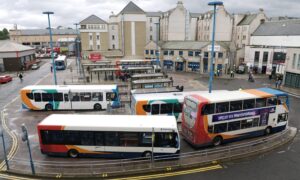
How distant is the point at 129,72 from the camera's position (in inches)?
1751

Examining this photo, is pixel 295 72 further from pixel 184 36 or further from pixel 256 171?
pixel 184 36

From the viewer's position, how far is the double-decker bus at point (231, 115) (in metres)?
14.6

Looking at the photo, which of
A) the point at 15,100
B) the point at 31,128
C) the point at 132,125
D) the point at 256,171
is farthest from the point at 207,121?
the point at 15,100

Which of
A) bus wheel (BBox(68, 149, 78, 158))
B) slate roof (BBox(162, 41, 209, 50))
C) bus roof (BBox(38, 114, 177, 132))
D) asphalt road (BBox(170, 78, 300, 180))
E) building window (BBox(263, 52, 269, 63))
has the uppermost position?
slate roof (BBox(162, 41, 209, 50))

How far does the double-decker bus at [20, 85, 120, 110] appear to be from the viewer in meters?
23.2

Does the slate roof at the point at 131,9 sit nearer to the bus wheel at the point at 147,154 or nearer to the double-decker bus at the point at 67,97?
the double-decker bus at the point at 67,97

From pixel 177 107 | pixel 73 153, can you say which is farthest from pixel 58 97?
pixel 177 107

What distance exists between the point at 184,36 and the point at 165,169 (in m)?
58.0

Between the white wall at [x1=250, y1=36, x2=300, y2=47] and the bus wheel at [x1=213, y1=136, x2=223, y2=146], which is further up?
the white wall at [x1=250, y1=36, x2=300, y2=47]

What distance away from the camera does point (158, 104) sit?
18781mm

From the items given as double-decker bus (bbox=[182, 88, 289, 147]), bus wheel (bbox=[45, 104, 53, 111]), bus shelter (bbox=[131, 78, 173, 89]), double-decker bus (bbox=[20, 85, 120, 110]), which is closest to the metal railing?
double-decker bus (bbox=[182, 88, 289, 147])

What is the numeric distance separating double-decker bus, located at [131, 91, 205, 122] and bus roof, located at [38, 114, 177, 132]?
3900 millimetres

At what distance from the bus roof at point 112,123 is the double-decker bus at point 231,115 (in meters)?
1.93

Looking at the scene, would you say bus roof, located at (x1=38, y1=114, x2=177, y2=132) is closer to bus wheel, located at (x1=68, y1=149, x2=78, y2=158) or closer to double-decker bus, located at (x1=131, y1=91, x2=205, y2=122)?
bus wheel, located at (x1=68, y1=149, x2=78, y2=158)
